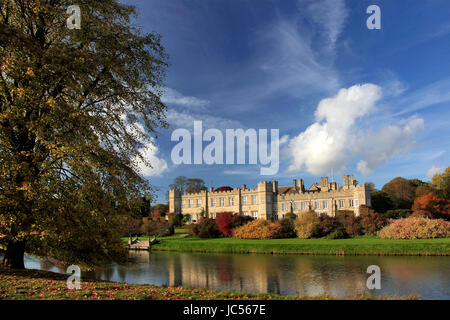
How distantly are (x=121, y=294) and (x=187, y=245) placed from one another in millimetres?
27438

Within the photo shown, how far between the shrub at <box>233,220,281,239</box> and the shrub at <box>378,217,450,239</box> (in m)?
10.8

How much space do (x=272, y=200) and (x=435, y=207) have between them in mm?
21846

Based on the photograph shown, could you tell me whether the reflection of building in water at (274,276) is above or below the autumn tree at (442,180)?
below

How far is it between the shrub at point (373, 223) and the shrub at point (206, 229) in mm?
17034

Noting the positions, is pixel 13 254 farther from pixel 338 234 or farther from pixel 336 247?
pixel 338 234

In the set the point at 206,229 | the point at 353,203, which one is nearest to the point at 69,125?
the point at 206,229

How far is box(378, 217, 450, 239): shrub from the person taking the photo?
97.2 ft

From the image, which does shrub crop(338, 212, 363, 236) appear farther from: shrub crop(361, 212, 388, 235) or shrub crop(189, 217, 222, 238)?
shrub crop(189, 217, 222, 238)

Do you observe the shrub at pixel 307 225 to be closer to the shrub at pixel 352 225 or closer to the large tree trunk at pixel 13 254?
the shrub at pixel 352 225

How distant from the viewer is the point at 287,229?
124 feet

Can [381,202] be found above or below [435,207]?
above

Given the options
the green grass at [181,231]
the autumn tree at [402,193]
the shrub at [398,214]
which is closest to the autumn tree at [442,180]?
the autumn tree at [402,193]

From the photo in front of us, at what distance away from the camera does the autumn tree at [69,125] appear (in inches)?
341

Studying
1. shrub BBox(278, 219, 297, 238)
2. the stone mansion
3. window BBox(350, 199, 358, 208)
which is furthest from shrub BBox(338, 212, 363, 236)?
window BBox(350, 199, 358, 208)
